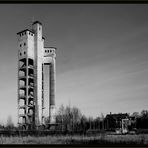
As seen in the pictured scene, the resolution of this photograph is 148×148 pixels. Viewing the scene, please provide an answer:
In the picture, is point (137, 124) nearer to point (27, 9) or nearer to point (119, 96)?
point (119, 96)

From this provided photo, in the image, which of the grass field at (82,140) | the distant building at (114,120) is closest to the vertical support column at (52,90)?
the grass field at (82,140)

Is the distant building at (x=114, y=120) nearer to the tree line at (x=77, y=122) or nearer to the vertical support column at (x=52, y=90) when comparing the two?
the tree line at (x=77, y=122)

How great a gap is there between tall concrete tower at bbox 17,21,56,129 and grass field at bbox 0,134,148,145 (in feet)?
1.05

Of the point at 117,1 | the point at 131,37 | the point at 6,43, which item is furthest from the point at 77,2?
the point at 6,43

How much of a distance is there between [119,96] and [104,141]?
27.1 inches

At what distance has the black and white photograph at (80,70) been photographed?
4.09m

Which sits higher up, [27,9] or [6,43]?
[27,9]

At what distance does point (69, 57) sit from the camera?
168 inches

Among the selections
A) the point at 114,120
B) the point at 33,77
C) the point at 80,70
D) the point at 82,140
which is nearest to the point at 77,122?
the point at 82,140

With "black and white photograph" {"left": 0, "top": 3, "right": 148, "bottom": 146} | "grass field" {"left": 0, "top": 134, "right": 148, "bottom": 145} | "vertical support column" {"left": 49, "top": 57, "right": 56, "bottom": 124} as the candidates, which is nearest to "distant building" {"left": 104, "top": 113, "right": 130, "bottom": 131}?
"black and white photograph" {"left": 0, "top": 3, "right": 148, "bottom": 146}

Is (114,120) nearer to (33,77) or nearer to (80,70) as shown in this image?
(80,70)

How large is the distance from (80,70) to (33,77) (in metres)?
0.88

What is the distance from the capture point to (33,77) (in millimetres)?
4641

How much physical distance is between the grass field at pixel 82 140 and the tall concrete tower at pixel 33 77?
32cm
